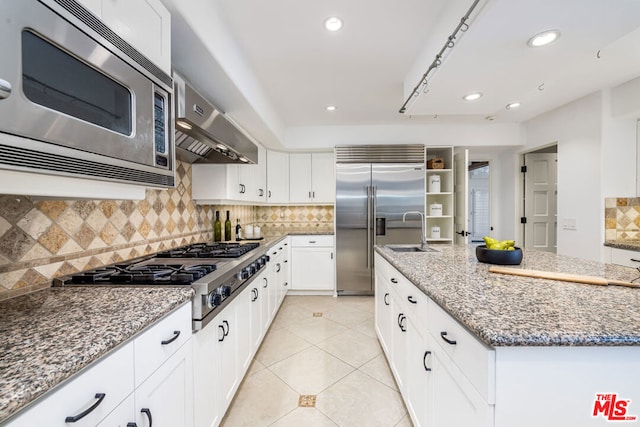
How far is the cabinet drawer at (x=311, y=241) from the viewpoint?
12.8 feet

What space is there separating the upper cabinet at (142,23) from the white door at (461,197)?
3498mm

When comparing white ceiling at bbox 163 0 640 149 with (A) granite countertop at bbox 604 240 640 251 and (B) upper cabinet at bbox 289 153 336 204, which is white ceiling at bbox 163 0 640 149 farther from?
(A) granite countertop at bbox 604 240 640 251

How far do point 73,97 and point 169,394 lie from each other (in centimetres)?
105

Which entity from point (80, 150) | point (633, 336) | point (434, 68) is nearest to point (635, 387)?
point (633, 336)

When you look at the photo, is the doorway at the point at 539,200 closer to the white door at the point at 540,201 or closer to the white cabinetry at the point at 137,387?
the white door at the point at 540,201

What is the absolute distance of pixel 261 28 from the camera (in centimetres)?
187

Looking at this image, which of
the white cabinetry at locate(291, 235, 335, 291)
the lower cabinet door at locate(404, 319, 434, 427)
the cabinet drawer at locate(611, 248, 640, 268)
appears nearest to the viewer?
the lower cabinet door at locate(404, 319, 434, 427)

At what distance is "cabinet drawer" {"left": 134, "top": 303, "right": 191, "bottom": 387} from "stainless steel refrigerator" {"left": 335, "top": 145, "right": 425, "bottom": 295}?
2.88m

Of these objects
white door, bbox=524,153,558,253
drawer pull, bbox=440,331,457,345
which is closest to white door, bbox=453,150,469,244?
white door, bbox=524,153,558,253

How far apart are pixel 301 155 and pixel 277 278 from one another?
79.5 inches

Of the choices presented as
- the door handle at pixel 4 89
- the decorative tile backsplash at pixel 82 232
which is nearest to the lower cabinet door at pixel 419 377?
the door handle at pixel 4 89

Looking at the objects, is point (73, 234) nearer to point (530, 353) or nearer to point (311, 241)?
point (530, 353)

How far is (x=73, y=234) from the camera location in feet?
4.29

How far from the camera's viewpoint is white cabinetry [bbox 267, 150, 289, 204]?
408 centimetres
